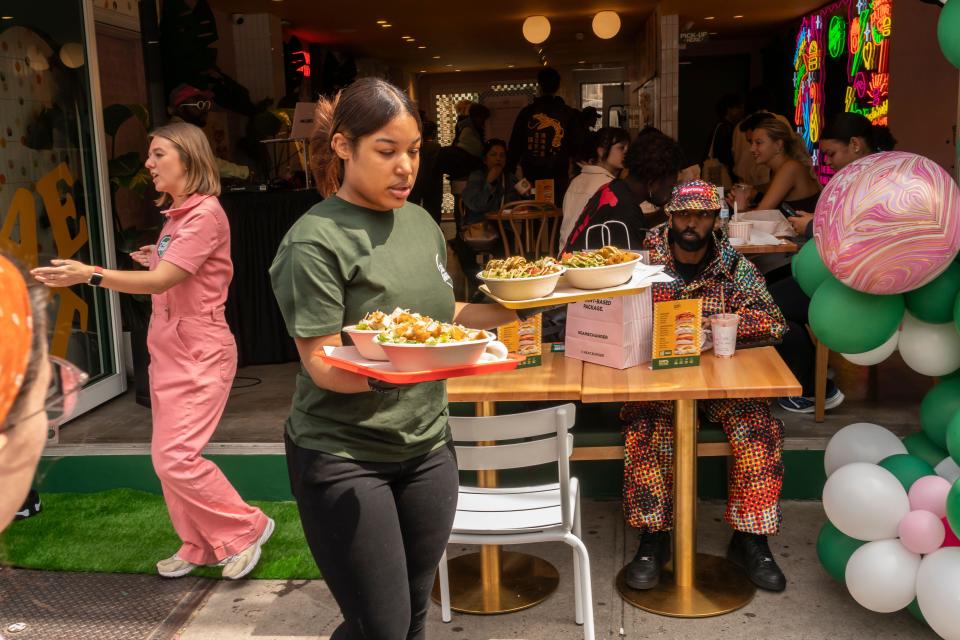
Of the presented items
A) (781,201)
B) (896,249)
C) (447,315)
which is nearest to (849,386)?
(781,201)

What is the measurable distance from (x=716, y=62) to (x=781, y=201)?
1158 centimetres

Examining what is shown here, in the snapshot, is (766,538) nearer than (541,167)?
Yes

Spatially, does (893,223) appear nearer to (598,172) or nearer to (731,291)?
(731,291)

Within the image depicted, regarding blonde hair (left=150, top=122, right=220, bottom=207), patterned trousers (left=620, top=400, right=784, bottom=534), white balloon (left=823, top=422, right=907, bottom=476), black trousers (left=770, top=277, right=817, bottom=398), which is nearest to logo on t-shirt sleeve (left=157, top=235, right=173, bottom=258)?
blonde hair (left=150, top=122, right=220, bottom=207)

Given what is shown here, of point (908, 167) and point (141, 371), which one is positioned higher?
point (908, 167)

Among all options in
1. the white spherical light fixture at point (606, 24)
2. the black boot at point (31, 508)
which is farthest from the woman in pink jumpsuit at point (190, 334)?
the white spherical light fixture at point (606, 24)

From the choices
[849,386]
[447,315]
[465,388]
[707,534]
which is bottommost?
[707,534]

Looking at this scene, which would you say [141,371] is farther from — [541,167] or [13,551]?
[541,167]

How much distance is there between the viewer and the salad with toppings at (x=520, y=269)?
2.20 meters

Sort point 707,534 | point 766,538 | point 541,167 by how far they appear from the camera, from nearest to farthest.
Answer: point 766,538 < point 707,534 < point 541,167

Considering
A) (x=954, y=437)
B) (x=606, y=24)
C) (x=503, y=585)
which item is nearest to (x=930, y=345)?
(x=954, y=437)

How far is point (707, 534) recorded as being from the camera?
3680 mm

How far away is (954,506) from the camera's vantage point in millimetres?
2502

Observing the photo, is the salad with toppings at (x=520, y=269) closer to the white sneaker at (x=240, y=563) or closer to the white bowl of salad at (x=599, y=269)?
the white bowl of salad at (x=599, y=269)
